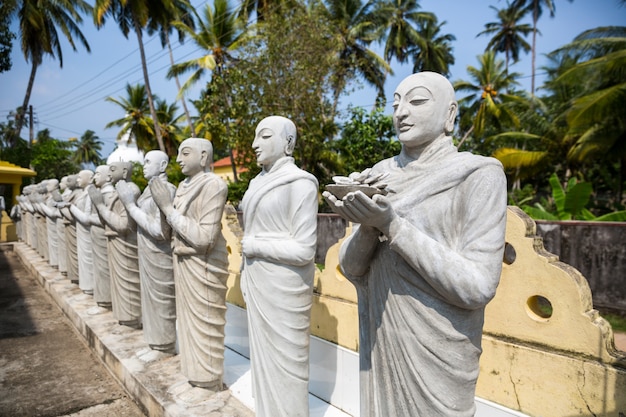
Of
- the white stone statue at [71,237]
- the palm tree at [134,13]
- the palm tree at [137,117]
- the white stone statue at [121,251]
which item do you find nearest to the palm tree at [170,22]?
the palm tree at [134,13]

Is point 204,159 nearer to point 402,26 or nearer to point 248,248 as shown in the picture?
point 248,248

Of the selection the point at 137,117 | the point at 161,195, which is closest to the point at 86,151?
the point at 137,117

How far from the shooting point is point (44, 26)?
23406 mm

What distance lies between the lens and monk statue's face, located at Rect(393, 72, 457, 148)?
181 cm

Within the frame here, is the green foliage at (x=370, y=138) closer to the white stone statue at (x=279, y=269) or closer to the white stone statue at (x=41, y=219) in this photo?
the white stone statue at (x=41, y=219)

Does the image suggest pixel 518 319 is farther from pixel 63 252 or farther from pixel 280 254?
pixel 63 252

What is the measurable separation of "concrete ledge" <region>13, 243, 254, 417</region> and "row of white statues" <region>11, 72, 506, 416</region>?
0.18 meters

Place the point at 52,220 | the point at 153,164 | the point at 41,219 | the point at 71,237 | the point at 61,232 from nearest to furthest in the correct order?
the point at 153,164 < the point at 71,237 < the point at 61,232 < the point at 52,220 < the point at 41,219

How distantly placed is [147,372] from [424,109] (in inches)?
155

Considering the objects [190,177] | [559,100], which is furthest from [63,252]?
[559,100]

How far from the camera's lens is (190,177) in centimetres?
411

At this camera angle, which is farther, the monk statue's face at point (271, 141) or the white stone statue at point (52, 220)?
the white stone statue at point (52, 220)

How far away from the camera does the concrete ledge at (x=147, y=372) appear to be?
3.78 m

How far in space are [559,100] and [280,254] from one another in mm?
22280
